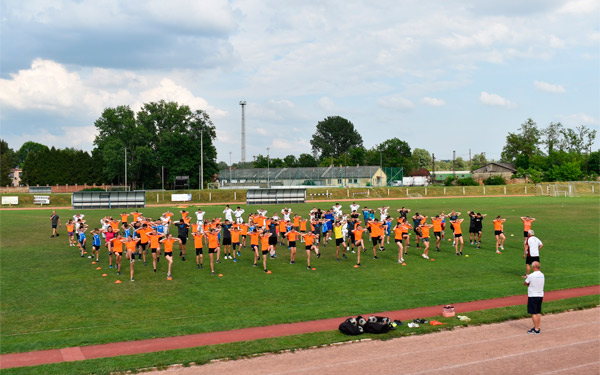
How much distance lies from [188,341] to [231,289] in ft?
17.6

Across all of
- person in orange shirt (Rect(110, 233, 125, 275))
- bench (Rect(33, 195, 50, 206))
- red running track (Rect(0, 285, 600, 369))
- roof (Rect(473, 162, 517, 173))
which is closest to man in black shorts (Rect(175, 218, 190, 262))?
person in orange shirt (Rect(110, 233, 125, 275))

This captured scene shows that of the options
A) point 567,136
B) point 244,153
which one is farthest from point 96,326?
point 567,136

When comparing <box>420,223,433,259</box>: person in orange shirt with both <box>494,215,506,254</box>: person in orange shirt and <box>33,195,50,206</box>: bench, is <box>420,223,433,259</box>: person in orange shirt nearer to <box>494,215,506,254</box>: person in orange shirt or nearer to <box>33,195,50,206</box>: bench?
<box>494,215,506,254</box>: person in orange shirt

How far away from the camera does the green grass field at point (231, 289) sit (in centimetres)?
1368

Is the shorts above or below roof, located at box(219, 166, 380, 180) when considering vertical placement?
below

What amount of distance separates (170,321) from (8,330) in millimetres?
4383

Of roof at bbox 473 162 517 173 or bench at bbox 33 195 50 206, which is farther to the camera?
Result: roof at bbox 473 162 517 173

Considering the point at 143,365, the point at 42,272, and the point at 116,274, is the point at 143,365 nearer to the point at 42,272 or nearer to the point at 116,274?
the point at 116,274

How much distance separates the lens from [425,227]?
2428 centimetres

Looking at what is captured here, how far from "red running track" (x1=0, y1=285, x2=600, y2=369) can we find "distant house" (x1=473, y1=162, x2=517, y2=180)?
339ft

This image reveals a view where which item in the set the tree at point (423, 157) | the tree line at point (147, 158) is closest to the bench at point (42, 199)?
the tree line at point (147, 158)

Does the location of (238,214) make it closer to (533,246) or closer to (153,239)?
(153,239)

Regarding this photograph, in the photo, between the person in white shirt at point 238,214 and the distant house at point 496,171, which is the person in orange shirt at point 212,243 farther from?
the distant house at point 496,171

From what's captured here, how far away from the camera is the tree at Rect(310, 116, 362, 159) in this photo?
16888cm
